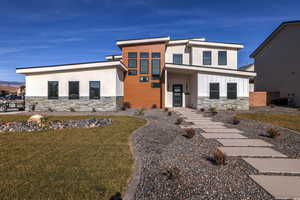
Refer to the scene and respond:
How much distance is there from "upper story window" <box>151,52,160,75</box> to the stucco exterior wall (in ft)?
45.0

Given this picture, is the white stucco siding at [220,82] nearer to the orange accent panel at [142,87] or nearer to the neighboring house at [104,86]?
the neighboring house at [104,86]

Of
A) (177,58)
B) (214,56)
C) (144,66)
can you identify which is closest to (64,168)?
(144,66)

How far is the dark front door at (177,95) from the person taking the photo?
55.6 feet

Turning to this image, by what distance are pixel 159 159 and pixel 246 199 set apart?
192 cm

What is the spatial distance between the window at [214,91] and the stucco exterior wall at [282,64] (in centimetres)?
877

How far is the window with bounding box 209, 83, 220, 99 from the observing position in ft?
46.8

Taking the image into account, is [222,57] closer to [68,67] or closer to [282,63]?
[282,63]

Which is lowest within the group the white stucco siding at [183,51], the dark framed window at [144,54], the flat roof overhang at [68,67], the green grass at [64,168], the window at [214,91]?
the green grass at [64,168]

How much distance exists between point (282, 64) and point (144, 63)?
15169 mm

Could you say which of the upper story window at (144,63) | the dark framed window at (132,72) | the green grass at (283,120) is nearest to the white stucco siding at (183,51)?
the upper story window at (144,63)

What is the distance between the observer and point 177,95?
55.8ft

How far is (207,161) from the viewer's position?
3.80 m

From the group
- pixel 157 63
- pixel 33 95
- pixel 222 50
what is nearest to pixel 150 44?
pixel 157 63

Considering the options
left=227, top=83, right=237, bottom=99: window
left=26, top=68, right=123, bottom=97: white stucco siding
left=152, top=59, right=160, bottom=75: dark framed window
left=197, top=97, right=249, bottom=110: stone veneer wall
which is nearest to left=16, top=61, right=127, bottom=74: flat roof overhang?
left=26, top=68, right=123, bottom=97: white stucco siding
